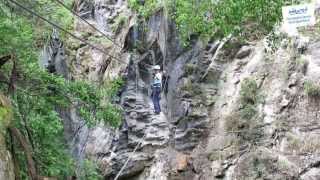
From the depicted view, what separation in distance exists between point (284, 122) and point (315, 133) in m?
0.86

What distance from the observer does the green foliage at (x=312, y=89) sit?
451 inches

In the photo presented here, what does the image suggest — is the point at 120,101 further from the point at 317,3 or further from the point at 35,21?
the point at 317,3

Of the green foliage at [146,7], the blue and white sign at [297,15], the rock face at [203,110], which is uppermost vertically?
the green foliage at [146,7]

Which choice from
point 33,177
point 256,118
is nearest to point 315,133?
point 256,118

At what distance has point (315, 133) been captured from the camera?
1102 cm

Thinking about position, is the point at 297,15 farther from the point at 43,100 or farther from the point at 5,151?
the point at 5,151

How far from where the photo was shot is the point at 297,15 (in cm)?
921

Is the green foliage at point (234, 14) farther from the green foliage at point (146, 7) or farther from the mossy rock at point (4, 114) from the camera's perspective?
the green foliage at point (146, 7)

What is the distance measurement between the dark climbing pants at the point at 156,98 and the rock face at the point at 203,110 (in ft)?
0.79

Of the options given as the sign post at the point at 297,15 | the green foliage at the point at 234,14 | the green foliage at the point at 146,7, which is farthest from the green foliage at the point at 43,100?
the green foliage at the point at 146,7

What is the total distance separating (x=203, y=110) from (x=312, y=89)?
3291 millimetres

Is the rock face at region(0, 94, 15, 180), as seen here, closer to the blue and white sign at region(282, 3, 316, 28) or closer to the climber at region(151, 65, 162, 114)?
the blue and white sign at region(282, 3, 316, 28)

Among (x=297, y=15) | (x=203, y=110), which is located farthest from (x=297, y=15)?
(x=203, y=110)

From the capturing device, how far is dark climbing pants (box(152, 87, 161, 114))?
1402 cm
